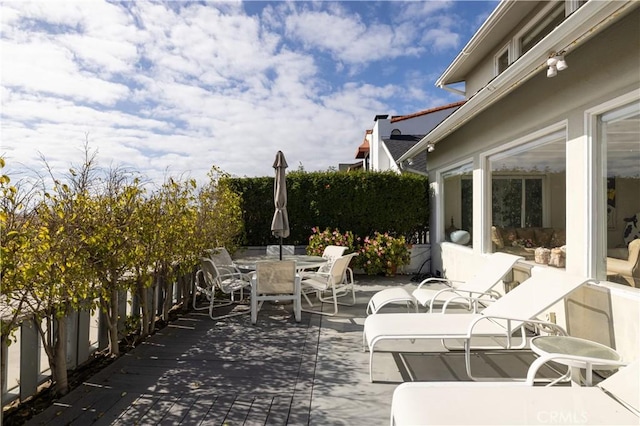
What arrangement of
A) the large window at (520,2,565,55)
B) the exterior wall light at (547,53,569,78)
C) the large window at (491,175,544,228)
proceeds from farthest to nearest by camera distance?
the large window at (520,2,565,55) → the large window at (491,175,544,228) → the exterior wall light at (547,53,569,78)

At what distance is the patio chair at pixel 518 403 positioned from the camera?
7.52 feet

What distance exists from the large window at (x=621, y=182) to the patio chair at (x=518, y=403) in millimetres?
1680

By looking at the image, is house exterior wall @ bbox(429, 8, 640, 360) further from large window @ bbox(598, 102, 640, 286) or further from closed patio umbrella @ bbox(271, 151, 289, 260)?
closed patio umbrella @ bbox(271, 151, 289, 260)

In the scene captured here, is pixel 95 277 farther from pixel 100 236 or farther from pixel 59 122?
pixel 59 122

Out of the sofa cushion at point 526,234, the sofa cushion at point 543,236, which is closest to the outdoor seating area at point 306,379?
the sofa cushion at point 543,236

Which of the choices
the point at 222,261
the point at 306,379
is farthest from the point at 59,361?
the point at 222,261

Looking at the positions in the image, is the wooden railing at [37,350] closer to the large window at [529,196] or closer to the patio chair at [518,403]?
the patio chair at [518,403]

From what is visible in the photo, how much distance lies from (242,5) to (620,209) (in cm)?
686

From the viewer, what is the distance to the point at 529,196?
6.11 meters

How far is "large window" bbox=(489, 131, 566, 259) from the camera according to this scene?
511 cm

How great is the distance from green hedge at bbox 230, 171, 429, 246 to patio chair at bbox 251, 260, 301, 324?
5.09m

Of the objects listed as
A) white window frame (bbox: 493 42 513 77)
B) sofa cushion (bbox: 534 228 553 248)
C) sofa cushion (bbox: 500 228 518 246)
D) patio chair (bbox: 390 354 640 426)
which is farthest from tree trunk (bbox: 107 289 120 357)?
white window frame (bbox: 493 42 513 77)

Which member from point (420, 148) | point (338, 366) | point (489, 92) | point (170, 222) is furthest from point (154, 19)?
point (420, 148)

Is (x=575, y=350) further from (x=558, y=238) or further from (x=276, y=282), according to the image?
(x=276, y=282)
